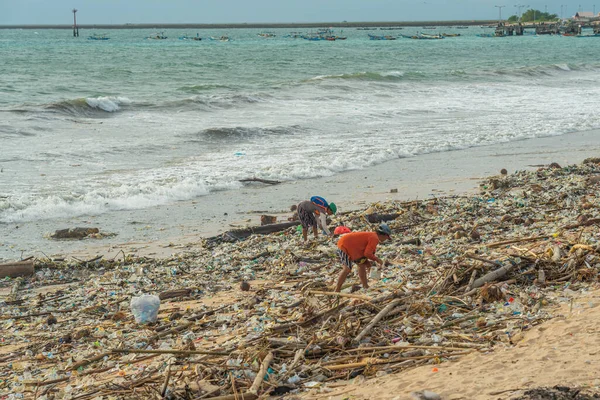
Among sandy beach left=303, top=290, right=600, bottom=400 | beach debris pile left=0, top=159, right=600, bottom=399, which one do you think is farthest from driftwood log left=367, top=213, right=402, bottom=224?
sandy beach left=303, top=290, right=600, bottom=400

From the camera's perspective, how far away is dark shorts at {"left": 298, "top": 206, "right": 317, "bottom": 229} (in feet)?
28.9

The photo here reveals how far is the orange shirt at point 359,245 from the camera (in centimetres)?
639

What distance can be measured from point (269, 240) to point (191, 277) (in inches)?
64.6

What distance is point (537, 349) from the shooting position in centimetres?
457

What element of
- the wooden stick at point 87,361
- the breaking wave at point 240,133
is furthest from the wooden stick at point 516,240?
the breaking wave at point 240,133

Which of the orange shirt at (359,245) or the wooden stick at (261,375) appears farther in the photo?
the orange shirt at (359,245)

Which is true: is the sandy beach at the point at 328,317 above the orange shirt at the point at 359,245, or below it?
below

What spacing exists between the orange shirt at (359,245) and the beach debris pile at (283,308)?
15.0 inches

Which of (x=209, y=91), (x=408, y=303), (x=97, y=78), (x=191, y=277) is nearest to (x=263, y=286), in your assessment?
(x=191, y=277)

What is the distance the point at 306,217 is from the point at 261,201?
334 centimetres

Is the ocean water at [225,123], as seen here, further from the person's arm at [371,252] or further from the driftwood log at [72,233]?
the person's arm at [371,252]

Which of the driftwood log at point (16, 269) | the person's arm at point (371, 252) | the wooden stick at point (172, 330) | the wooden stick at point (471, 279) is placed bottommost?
the driftwood log at point (16, 269)

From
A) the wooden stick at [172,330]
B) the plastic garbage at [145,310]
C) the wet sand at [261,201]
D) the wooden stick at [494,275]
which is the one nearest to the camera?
the wooden stick at [172,330]

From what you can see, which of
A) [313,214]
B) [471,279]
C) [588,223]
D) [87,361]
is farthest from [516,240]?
[87,361]
